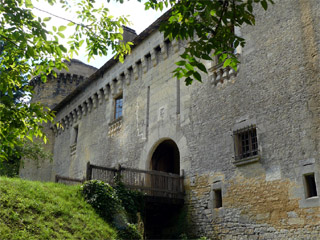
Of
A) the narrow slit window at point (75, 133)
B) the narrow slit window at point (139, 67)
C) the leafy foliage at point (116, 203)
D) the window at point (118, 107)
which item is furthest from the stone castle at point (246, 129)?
the narrow slit window at point (75, 133)

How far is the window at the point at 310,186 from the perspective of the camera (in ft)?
29.6

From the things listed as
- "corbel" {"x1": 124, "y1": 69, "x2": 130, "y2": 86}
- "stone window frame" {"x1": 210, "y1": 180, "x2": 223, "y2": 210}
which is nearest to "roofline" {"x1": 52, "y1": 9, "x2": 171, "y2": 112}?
"corbel" {"x1": 124, "y1": 69, "x2": 130, "y2": 86}

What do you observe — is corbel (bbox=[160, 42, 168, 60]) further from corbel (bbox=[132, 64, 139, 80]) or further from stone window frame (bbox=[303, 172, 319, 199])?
stone window frame (bbox=[303, 172, 319, 199])

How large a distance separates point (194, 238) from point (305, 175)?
4.16 metres

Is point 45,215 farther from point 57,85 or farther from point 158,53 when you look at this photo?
point 57,85

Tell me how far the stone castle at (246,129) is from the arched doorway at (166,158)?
0.04m

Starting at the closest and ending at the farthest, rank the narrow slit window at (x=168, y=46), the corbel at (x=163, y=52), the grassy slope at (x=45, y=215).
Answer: the grassy slope at (x=45, y=215) < the narrow slit window at (x=168, y=46) < the corbel at (x=163, y=52)

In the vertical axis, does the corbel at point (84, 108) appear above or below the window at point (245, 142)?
above

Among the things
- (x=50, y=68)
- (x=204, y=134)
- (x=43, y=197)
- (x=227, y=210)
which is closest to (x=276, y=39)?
(x=204, y=134)

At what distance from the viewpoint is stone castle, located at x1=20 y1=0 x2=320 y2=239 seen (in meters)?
9.34

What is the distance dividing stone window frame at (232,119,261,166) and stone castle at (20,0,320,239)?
30 millimetres

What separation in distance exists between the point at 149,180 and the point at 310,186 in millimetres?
5580

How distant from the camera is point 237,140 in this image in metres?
11.1

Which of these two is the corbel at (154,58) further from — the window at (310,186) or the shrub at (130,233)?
the window at (310,186)
